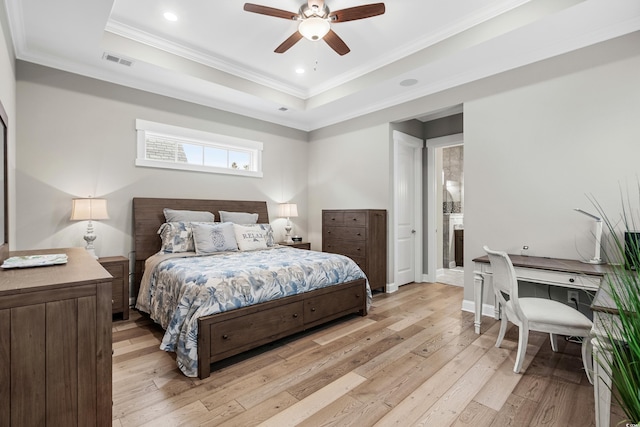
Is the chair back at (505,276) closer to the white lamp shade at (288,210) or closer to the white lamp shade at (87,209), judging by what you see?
the white lamp shade at (288,210)

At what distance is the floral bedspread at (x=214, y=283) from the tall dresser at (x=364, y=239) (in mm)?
813

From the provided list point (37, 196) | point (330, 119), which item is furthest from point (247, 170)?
point (37, 196)

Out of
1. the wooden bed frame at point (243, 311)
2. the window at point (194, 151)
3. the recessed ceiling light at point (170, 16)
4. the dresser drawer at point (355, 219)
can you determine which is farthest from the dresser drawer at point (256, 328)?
the recessed ceiling light at point (170, 16)

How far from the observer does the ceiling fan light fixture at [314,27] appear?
2635mm

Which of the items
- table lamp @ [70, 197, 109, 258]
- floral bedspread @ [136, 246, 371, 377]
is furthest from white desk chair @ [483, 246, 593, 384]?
table lamp @ [70, 197, 109, 258]

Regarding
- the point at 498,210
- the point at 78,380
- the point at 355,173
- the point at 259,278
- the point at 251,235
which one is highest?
the point at 355,173

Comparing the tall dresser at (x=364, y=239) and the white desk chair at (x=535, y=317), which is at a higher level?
the tall dresser at (x=364, y=239)

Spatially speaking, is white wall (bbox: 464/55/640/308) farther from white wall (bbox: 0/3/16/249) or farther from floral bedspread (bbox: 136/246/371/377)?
white wall (bbox: 0/3/16/249)

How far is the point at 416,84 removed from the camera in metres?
3.93

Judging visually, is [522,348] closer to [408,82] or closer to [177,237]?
[408,82]

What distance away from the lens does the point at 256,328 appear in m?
2.53

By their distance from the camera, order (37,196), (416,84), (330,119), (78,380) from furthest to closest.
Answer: (330,119) → (416,84) → (37,196) → (78,380)

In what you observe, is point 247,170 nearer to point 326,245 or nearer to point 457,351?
point 326,245

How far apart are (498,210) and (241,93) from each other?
11.5 feet
